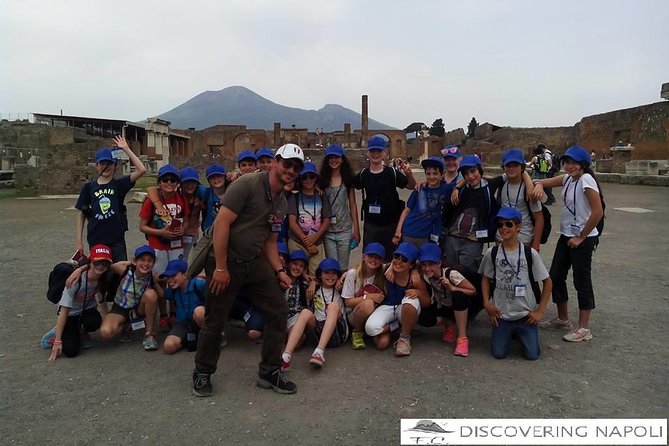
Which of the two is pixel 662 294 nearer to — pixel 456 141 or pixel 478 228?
pixel 478 228

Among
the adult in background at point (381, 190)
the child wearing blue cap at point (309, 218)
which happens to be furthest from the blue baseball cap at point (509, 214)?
the child wearing blue cap at point (309, 218)

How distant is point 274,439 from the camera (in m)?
2.91

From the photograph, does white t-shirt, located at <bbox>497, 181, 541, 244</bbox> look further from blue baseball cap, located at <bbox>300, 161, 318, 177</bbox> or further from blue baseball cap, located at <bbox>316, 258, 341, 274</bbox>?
blue baseball cap, located at <bbox>300, 161, 318, 177</bbox>

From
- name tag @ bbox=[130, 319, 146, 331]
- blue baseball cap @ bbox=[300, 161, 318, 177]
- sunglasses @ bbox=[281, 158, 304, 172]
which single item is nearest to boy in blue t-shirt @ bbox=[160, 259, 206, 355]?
name tag @ bbox=[130, 319, 146, 331]

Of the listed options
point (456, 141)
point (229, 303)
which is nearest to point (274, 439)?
point (229, 303)

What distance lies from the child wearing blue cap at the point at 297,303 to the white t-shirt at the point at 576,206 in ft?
7.94

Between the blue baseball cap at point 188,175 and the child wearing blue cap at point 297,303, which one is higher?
the blue baseball cap at point 188,175

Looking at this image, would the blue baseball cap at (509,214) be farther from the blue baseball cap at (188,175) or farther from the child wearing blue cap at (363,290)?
the blue baseball cap at (188,175)

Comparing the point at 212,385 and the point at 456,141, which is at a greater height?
the point at 456,141

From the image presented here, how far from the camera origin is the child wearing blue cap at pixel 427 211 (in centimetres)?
474

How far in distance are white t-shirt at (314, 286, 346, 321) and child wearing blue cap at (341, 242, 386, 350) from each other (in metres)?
0.07

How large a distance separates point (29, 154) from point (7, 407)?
2893 centimetres

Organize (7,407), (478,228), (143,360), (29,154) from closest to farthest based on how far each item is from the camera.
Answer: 1. (7,407)
2. (143,360)
3. (478,228)
4. (29,154)

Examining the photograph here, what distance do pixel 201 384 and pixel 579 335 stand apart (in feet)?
10.7
